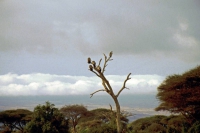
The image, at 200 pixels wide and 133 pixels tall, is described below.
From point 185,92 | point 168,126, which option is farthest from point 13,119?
point 185,92

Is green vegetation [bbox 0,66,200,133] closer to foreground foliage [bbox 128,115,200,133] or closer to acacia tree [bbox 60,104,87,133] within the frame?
foreground foliage [bbox 128,115,200,133]

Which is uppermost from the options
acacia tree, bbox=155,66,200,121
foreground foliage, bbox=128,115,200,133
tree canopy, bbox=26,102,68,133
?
acacia tree, bbox=155,66,200,121

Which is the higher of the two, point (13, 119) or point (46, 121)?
point (46, 121)

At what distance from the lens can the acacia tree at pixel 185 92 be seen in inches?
942

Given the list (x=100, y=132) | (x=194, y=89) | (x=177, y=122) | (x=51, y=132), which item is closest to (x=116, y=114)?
(x=100, y=132)

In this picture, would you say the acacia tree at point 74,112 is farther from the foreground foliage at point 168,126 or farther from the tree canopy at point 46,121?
the tree canopy at point 46,121

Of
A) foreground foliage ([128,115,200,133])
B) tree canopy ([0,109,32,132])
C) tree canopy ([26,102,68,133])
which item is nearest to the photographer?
tree canopy ([26,102,68,133])

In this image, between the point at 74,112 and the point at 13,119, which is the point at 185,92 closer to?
the point at 74,112

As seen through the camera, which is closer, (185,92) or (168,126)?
(185,92)

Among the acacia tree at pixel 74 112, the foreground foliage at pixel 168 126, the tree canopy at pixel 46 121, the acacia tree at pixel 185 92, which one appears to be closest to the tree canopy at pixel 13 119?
the acacia tree at pixel 74 112

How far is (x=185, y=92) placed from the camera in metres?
24.2

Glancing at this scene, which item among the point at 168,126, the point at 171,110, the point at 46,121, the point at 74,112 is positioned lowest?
the point at 168,126

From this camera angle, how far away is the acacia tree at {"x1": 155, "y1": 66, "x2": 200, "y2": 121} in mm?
23922

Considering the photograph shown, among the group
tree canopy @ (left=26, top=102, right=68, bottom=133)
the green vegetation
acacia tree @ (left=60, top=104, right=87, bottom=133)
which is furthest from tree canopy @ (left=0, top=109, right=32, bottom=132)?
tree canopy @ (left=26, top=102, right=68, bottom=133)
